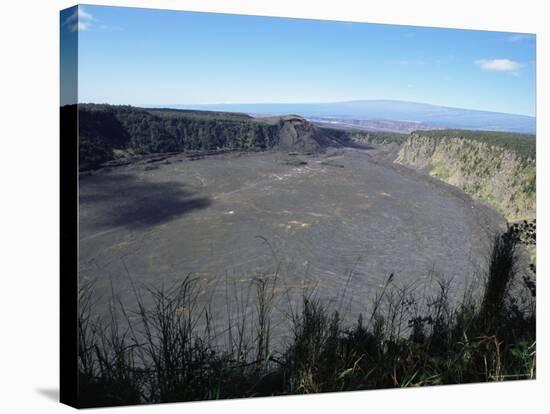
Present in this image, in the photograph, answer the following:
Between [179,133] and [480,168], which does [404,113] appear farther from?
[179,133]

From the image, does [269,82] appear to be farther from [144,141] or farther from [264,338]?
[264,338]

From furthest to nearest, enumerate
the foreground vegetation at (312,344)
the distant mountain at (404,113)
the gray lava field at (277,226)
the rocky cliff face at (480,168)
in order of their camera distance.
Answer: the rocky cliff face at (480,168), the distant mountain at (404,113), the gray lava field at (277,226), the foreground vegetation at (312,344)

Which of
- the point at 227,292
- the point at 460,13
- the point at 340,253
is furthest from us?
the point at 460,13

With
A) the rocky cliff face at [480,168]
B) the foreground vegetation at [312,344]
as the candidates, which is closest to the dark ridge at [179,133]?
the rocky cliff face at [480,168]

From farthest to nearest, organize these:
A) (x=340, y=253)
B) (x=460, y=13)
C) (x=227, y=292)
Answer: (x=460, y=13)
(x=340, y=253)
(x=227, y=292)

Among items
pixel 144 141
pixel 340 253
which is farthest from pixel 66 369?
pixel 340 253

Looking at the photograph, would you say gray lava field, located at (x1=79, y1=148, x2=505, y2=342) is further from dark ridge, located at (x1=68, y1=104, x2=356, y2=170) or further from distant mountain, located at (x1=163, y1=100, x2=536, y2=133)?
distant mountain, located at (x1=163, y1=100, x2=536, y2=133)

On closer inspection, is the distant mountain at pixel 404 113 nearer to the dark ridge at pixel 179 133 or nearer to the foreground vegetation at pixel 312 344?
the dark ridge at pixel 179 133
